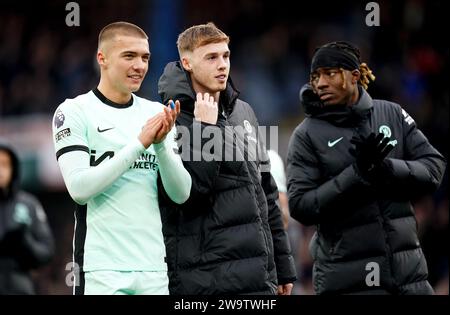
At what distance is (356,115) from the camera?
228 inches

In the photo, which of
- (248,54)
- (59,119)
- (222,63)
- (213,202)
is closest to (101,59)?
(59,119)

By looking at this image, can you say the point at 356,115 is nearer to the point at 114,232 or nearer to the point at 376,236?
the point at 376,236

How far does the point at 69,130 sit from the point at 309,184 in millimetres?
1468

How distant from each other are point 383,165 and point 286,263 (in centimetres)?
78

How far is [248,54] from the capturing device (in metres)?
14.8

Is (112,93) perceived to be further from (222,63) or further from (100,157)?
(222,63)

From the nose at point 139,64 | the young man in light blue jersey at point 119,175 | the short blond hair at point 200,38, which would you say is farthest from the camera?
the short blond hair at point 200,38

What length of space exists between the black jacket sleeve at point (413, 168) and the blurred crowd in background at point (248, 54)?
5785mm

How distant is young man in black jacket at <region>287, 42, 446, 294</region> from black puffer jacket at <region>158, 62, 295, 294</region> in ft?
1.42

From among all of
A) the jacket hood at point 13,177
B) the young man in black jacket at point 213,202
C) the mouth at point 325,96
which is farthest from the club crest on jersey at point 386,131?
the jacket hood at point 13,177

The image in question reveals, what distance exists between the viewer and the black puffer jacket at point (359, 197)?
5.59 metres

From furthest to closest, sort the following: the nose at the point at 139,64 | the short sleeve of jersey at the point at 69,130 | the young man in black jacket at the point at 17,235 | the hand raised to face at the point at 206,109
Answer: the young man in black jacket at the point at 17,235 < the hand raised to face at the point at 206,109 < the nose at the point at 139,64 < the short sleeve of jersey at the point at 69,130

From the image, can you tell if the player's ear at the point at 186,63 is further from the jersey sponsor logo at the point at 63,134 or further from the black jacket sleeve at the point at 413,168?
the black jacket sleeve at the point at 413,168
